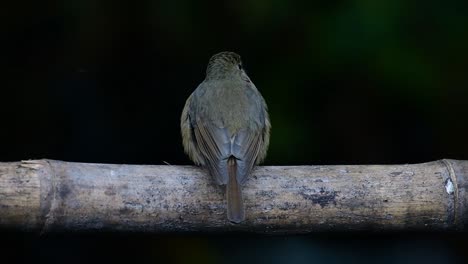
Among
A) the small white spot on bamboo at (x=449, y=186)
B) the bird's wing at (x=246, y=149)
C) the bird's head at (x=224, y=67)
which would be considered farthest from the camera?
the bird's head at (x=224, y=67)

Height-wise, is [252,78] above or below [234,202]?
above

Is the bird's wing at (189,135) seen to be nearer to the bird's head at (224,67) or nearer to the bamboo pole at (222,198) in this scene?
the bird's head at (224,67)

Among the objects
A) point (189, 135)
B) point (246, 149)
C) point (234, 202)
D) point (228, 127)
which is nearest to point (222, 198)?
point (234, 202)

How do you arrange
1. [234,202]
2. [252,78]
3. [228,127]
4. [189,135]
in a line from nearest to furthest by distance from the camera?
[234,202], [228,127], [189,135], [252,78]

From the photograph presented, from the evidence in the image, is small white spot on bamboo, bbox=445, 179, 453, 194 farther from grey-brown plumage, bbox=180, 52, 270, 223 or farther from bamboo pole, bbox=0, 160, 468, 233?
grey-brown plumage, bbox=180, 52, 270, 223

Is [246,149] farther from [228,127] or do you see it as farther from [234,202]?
[234,202]

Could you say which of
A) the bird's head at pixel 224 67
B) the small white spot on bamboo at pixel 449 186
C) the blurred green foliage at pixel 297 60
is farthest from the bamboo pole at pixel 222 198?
the blurred green foliage at pixel 297 60

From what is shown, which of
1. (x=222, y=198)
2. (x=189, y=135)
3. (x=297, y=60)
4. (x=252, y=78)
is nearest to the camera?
(x=222, y=198)

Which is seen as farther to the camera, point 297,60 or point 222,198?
point 297,60
